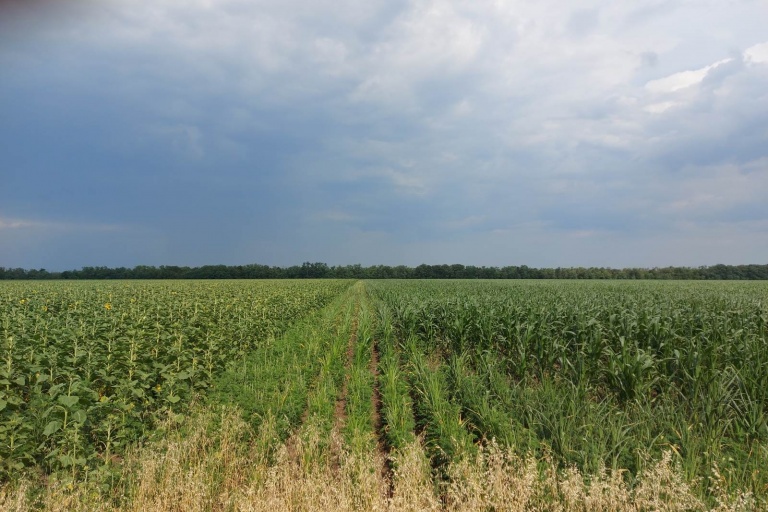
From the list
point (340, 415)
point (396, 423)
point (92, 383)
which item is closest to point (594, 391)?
point (396, 423)

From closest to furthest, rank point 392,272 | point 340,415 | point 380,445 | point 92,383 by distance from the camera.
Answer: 1. point 380,445
2. point 92,383
3. point 340,415
4. point 392,272

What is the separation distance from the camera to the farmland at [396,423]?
4.48 m

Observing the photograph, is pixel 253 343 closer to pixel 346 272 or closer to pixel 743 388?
pixel 743 388

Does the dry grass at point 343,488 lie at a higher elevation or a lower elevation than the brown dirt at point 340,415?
higher

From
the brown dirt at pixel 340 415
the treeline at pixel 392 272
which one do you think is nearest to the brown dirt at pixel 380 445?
the brown dirt at pixel 340 415

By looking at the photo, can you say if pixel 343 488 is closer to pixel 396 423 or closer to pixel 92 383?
pixel 396 423

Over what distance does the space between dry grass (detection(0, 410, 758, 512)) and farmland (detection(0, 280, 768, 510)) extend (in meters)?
0.03

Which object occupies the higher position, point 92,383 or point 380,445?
point 92,383

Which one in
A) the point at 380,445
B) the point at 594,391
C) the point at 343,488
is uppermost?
the point at 343,488

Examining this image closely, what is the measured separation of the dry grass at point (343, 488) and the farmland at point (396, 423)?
34 mm

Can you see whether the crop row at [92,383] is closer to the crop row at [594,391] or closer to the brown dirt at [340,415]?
the brown dirt at [340,415]

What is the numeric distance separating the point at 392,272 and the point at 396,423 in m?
110

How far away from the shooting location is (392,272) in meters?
117

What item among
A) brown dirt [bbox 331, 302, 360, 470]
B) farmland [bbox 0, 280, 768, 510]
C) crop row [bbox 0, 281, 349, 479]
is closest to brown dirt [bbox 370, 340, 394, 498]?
farmland [bbox 0, 280, 768, 510]
